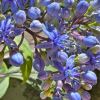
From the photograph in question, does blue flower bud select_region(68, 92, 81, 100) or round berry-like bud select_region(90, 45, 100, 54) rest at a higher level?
round berry-like bud select_region(90, 45, 100, 54)

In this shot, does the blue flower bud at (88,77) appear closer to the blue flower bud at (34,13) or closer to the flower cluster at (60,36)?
the flower cluster at (60,36)

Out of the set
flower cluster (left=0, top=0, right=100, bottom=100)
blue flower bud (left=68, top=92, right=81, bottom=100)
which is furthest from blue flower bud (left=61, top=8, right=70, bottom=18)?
blue flower bud (left=68, top=92, right=81, bottom=100)

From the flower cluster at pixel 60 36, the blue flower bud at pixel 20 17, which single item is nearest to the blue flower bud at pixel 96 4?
the flower cluster at pixel 60 36

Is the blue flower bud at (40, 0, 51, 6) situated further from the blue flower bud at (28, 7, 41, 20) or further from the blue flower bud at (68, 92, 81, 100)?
the blue flower bud at (68, 92, 81, 100)

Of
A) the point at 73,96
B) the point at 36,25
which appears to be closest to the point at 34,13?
the point at 36,25

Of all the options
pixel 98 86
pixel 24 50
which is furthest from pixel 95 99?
pixel 24 50

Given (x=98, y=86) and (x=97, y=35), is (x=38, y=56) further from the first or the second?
(x=98, y=86)

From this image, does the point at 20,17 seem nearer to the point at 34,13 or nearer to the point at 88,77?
the point at 34,13
